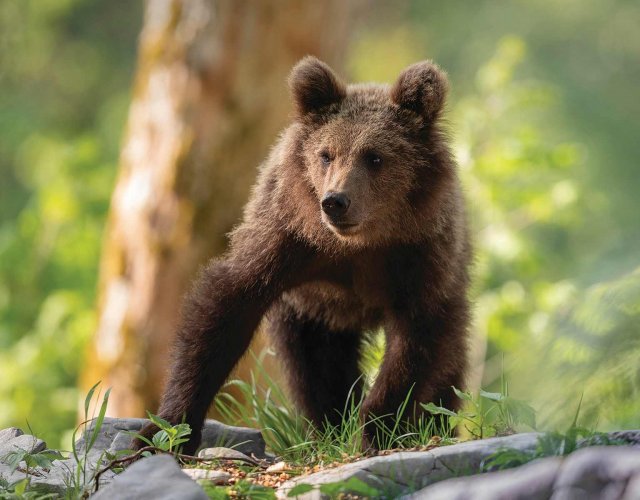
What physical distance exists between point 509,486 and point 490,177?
6756mm

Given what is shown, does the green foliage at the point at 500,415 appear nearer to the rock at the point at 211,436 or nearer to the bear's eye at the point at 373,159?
the rock at the point at 211,436

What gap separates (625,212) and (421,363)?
1141cm

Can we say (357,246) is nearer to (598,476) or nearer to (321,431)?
(321,431)

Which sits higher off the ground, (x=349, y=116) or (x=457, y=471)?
(x=349, y=116)

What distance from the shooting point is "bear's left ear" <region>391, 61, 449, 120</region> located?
515cm

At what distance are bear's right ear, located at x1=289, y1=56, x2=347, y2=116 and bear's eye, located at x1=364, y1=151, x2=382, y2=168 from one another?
457 mm

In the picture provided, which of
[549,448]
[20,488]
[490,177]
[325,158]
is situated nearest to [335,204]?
[325,158]

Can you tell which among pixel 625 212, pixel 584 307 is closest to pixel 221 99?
pixel 584 307

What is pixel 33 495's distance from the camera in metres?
3.76

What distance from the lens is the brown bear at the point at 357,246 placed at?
5.04 m

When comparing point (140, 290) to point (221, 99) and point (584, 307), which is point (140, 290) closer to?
point (221, 99)

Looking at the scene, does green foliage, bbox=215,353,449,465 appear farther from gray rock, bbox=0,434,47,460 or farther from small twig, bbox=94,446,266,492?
gray rock, bbox=0,434,47,460

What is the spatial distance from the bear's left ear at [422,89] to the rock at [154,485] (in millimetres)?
2570

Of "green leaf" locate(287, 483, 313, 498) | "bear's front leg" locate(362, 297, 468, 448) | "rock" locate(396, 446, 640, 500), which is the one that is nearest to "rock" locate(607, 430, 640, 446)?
"rock" locate(396, 446, 640, 500)
